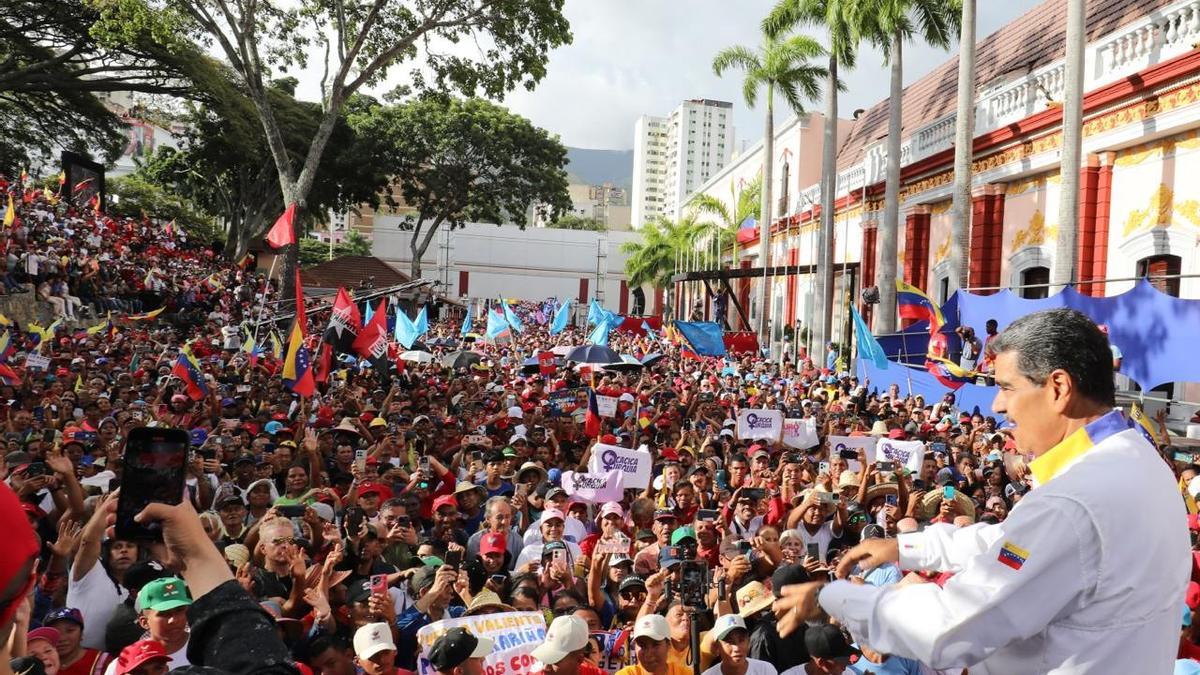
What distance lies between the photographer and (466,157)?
2106 inches

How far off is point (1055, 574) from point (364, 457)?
8.23 m

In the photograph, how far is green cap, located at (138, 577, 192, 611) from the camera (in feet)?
14.1

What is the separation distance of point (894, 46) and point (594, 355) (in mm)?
11680

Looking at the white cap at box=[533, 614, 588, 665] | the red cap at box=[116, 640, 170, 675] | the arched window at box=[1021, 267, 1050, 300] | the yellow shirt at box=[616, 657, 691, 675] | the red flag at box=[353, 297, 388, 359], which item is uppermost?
the arched window at box=[1021, 267, 1050, 300]

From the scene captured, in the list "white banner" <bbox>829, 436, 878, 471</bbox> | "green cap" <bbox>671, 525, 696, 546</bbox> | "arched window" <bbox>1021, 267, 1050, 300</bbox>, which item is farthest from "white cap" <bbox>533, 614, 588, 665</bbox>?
"arched window" <bbox>1021, 267, 1050, 300</bbox>

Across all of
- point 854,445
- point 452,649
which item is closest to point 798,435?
point 854,445

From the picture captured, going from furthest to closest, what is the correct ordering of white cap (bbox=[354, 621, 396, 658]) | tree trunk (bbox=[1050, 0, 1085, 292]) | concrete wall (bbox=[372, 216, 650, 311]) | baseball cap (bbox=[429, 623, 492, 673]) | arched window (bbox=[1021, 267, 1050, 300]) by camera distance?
concrete wall (bbox=[372, 216, 650, 311])
arched window (bbox=[1021, 267, 1050, 300])
tree trunk (bbox=[1050, 0, 1085, 292])
white cap (bbox=[354, 621, 396, 658])
baseball cap (bbox=[429, 623, 492, 673])

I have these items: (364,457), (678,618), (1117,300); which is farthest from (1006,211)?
(678,618)

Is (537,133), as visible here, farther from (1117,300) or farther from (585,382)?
(1117,300)

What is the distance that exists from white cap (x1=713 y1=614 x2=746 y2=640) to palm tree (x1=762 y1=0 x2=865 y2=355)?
22544mm

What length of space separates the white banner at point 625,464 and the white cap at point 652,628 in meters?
4.57

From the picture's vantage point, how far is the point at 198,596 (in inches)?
73.2

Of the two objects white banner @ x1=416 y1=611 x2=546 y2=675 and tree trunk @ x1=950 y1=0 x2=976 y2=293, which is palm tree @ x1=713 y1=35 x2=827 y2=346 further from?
white banner @ x1=416 y1=611 x2=546 y2=675

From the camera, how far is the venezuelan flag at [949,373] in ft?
48.8
